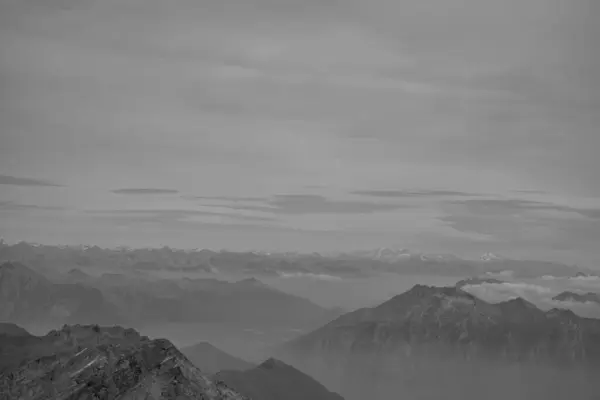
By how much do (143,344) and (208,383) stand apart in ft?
73.7

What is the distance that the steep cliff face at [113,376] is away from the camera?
15925 cm

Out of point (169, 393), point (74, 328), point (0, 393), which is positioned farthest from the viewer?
point (74, 328)

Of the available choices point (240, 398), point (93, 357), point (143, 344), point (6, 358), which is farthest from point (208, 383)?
point (6, 358)

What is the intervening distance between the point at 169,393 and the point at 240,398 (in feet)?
91.7

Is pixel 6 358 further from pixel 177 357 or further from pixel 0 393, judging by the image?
pixel 177 357

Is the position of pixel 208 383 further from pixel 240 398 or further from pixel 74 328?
pixel 74 328

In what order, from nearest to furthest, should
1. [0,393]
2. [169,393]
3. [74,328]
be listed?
[169,393]
[0,393]
[74,328]

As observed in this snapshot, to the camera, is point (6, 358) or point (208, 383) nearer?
point (208, 383)

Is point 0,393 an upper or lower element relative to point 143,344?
lower

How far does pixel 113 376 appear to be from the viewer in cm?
16300

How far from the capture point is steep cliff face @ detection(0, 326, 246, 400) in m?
159

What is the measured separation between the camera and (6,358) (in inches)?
7830

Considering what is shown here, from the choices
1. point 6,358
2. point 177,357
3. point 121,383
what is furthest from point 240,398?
point 6,358

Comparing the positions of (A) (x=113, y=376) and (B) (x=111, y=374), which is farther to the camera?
(B) (x=111, y=374)
